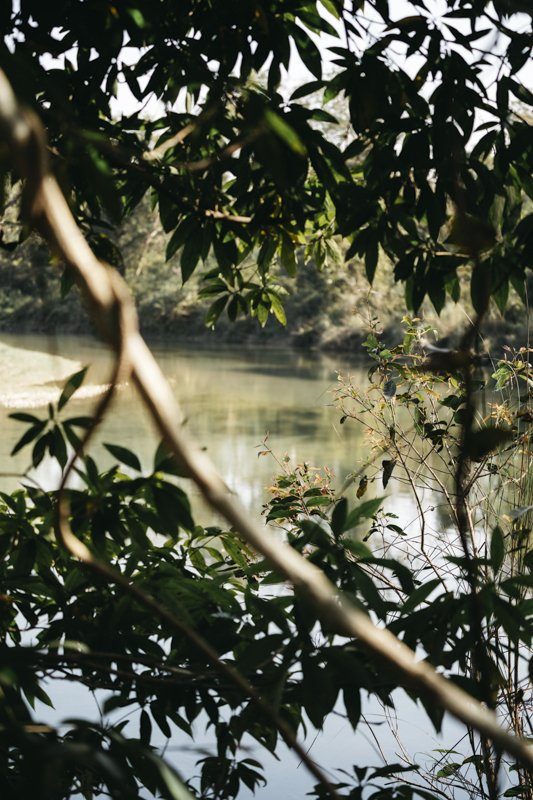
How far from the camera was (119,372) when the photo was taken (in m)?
0.40

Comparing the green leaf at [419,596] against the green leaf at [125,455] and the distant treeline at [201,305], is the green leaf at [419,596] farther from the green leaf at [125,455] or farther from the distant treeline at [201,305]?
the distant treeline at [201,305]

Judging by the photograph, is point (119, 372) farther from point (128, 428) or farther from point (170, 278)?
point (170, 278)

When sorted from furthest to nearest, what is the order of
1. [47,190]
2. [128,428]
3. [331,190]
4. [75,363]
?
1. [75,363]
2. [128,428]
3. [331,190]
4. [47,190]

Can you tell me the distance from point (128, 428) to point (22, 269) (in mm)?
14169

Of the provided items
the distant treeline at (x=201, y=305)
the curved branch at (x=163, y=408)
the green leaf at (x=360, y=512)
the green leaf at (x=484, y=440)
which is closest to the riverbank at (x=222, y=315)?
the distant treeline at (x=201, y=305)

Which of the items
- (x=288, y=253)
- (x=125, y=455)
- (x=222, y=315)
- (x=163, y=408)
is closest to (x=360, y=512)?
(x=125, y=455)

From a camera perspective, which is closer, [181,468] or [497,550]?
[181,468]

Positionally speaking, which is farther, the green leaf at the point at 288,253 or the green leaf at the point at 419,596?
the green leaf at the point at 288,253

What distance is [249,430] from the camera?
8.75 m

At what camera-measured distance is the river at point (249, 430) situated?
8.54ft

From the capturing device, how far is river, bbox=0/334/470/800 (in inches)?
103

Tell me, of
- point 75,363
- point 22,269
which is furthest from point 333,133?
point 22,269

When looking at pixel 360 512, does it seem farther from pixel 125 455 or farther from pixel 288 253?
pixel 288 253

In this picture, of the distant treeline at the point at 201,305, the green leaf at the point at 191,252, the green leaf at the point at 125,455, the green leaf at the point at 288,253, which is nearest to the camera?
the green leaf at the point at 125,455
